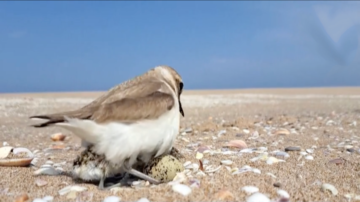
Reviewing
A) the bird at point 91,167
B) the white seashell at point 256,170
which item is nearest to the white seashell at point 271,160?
the white seashell at point 256,170

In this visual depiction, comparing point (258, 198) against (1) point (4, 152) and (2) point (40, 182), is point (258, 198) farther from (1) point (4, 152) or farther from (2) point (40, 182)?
(1) point (4, 152)

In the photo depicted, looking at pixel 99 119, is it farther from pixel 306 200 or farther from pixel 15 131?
pixel 15 131

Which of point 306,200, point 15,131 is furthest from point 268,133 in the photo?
point 15,131

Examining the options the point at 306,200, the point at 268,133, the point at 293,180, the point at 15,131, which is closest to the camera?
the point at 306,200

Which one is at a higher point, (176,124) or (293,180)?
(176,124)

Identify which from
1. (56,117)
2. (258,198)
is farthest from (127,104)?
(258,198)

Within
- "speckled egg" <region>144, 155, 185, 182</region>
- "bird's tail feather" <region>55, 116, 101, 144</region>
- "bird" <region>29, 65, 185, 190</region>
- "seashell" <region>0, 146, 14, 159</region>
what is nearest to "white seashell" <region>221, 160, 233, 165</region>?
"speckled egg" <region>144, 155, 185, 182</region>

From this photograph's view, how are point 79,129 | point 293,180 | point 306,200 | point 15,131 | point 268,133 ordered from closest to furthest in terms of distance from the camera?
point 306,200 < point 79,129 < point 293,180 < point 268,133 < point 15,131
